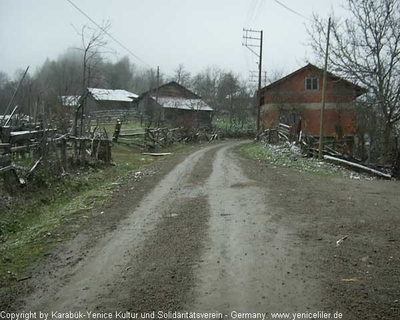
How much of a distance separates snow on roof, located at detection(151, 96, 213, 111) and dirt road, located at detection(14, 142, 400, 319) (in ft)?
152

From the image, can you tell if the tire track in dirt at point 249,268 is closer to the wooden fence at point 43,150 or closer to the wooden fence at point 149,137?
the wooden fence at point 43,150

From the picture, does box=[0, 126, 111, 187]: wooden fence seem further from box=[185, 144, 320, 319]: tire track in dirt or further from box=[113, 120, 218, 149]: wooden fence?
box=[113, 120, 218, 149]: wooden fence

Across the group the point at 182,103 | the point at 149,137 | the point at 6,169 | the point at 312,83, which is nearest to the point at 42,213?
the point at 6,169

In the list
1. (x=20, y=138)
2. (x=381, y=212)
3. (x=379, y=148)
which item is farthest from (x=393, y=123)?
(x=20, y=138)

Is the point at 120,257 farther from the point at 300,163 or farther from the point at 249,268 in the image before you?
the point at 300,163

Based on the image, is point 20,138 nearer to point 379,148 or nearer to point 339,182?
point 339,182

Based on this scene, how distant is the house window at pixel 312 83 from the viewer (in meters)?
42.4

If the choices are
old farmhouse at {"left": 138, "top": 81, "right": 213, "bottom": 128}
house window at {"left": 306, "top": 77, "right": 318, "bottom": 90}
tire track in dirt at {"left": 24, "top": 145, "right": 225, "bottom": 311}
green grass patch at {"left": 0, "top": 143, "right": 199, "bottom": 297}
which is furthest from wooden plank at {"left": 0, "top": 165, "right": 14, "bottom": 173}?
house window at {"left": 306, "top": 77, "right": 318, "bottom": 90}

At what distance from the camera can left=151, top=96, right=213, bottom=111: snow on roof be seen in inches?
2156

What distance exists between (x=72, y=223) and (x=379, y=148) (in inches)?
779

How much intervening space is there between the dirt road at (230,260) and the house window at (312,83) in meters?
35.6

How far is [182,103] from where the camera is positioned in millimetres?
57406

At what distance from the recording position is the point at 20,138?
10352 millimetres

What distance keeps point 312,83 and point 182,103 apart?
20885mm
